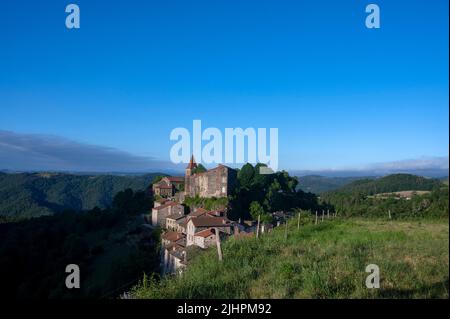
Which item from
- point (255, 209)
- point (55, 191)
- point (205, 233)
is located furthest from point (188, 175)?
point (55, 191)

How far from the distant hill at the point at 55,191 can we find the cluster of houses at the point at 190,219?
2357 inches

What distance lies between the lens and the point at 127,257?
42312 millimetres

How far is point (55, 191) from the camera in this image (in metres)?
152

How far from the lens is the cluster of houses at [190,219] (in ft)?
128

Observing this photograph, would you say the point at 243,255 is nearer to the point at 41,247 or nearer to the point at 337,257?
the point at 337,257

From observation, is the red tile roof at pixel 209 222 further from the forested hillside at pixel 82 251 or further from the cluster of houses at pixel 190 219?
the forested hillside at pixel 82 251

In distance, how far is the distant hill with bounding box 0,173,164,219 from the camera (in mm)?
127500

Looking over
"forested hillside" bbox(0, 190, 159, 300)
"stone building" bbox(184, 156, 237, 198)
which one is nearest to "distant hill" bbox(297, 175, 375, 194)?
"forested hillside" bbox(0, 190, 159, 300)

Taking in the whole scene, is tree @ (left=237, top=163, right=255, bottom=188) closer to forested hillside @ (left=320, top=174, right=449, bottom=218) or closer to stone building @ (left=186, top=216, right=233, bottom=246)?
forested hillside @ (left=320, top=174, right=449, bottom=218)

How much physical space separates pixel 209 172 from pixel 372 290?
159 feet

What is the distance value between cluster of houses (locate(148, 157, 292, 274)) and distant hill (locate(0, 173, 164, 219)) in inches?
2357

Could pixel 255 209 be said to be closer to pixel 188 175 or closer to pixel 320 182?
pixel 188 175

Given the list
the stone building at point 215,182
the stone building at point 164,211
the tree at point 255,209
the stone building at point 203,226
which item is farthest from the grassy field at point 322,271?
the stone building at point 164,211

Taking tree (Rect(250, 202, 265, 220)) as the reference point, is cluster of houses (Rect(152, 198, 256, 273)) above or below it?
below
